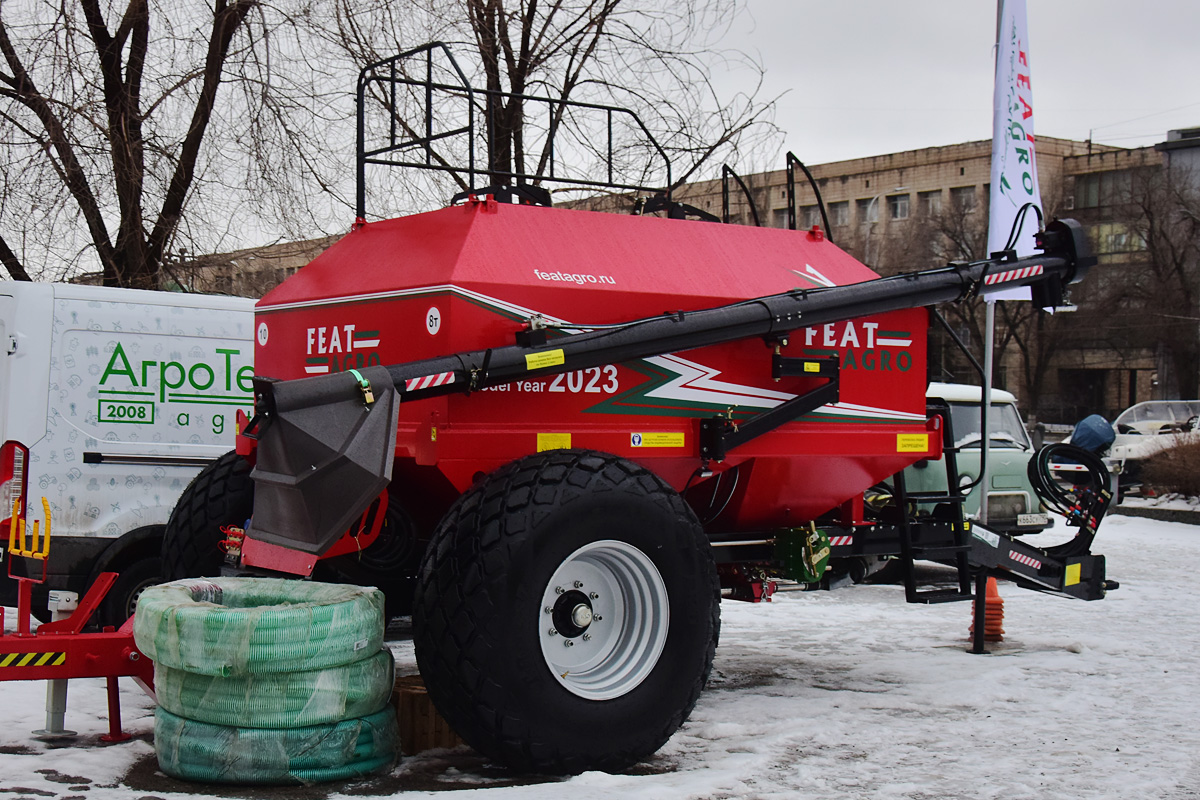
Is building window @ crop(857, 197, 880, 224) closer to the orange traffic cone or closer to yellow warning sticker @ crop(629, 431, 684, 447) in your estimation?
the orange traffic cone

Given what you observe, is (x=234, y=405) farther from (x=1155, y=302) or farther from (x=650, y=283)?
(x=1155, y=302)

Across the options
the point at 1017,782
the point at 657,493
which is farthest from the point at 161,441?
the point at 1017,782

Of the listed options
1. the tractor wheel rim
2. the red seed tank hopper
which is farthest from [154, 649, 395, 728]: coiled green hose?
the red seed tank hopper

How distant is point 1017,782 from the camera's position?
4938 mm

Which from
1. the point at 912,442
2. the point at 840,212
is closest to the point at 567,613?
the point at 912,442

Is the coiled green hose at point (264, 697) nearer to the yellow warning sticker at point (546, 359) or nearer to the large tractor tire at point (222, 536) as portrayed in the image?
the yellow warning sticker at point (546, 359)

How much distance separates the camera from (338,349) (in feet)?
19.4

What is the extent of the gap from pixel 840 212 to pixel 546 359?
2031 inches

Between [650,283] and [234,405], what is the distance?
344cm

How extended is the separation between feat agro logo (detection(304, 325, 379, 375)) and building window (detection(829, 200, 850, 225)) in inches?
1947

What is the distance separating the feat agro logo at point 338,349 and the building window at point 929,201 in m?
47.6

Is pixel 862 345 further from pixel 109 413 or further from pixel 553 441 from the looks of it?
pixel 109 413

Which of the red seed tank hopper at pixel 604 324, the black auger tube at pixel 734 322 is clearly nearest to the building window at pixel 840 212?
the black auger tube at pixel 734 322

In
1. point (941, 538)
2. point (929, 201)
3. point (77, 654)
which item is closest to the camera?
point (77, 654)
